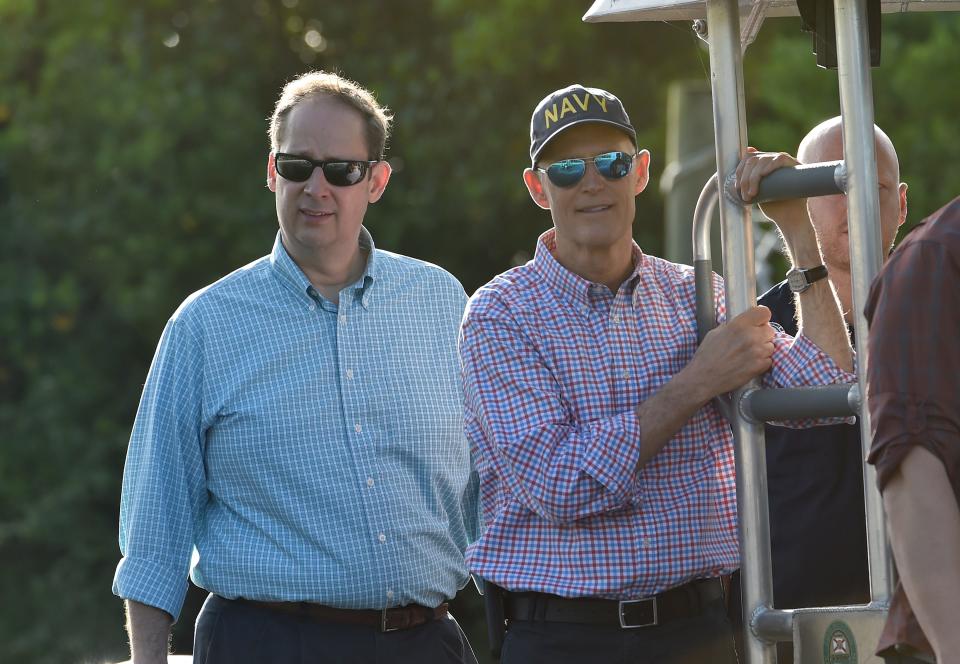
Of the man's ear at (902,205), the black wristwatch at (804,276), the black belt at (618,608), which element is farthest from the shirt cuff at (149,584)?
the man's ear at (902,205)

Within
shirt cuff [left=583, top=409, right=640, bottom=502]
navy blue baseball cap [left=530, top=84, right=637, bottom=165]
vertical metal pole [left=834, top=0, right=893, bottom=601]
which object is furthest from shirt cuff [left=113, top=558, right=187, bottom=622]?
vertical metal pole [left=834, top=0, right=893, bottom=601]

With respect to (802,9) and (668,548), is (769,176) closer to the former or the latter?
(802,9)

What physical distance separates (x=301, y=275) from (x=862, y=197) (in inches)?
61.1

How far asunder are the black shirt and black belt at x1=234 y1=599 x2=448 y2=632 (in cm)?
81

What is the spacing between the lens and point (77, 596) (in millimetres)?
13320

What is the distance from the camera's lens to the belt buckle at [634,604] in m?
2.90

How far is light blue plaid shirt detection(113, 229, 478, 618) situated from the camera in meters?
3.31

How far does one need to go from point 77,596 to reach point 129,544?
10.5 meters

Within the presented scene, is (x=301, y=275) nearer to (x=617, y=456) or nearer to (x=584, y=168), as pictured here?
(x=584, y=168)

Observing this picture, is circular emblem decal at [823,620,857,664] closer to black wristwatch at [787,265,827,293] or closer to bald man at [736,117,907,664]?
black wristwatch at [787,265,827,293]

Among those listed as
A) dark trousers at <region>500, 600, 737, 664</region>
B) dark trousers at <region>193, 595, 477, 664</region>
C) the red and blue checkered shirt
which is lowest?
dark trousers at <region>193, 595, 477, 664</region>

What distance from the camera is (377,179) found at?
366 cm

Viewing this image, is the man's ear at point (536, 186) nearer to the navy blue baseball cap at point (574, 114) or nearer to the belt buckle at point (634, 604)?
the navy blue baseball cap at point (574, 114)

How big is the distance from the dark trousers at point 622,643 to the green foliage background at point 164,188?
9841 mm
